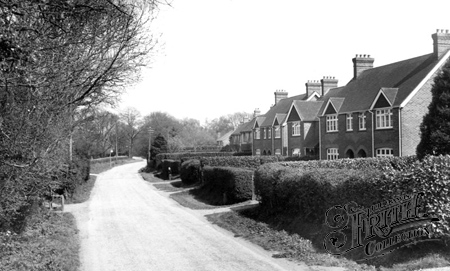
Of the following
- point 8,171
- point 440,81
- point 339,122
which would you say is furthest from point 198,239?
point 339,122

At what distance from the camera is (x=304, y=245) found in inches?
442

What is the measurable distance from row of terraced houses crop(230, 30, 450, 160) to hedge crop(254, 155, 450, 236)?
15.7 meters

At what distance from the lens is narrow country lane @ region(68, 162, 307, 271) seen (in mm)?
10258

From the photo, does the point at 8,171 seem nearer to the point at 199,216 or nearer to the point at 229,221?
the point at 229,221

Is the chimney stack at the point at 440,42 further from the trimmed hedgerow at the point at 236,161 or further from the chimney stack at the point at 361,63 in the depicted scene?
the trimmed hedgerow at the point at 236,161

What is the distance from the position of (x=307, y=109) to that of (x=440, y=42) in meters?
16.6

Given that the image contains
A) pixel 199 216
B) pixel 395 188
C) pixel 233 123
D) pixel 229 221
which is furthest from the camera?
pixel 233 123

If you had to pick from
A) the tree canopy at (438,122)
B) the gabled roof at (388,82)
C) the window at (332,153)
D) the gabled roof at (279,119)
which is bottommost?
the window at (332,153)

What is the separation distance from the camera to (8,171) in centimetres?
891

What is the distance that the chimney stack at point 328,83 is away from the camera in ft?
156

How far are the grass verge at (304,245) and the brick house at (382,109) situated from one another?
51.5 ft

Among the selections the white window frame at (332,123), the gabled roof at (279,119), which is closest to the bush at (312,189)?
the white window frame at (332,123)

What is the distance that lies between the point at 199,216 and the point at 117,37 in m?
9.89

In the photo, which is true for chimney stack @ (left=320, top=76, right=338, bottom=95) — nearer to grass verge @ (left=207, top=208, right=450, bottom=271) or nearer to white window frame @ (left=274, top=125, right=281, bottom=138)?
white window frame @ (left=274, top=125, right=281, bottom=138)
